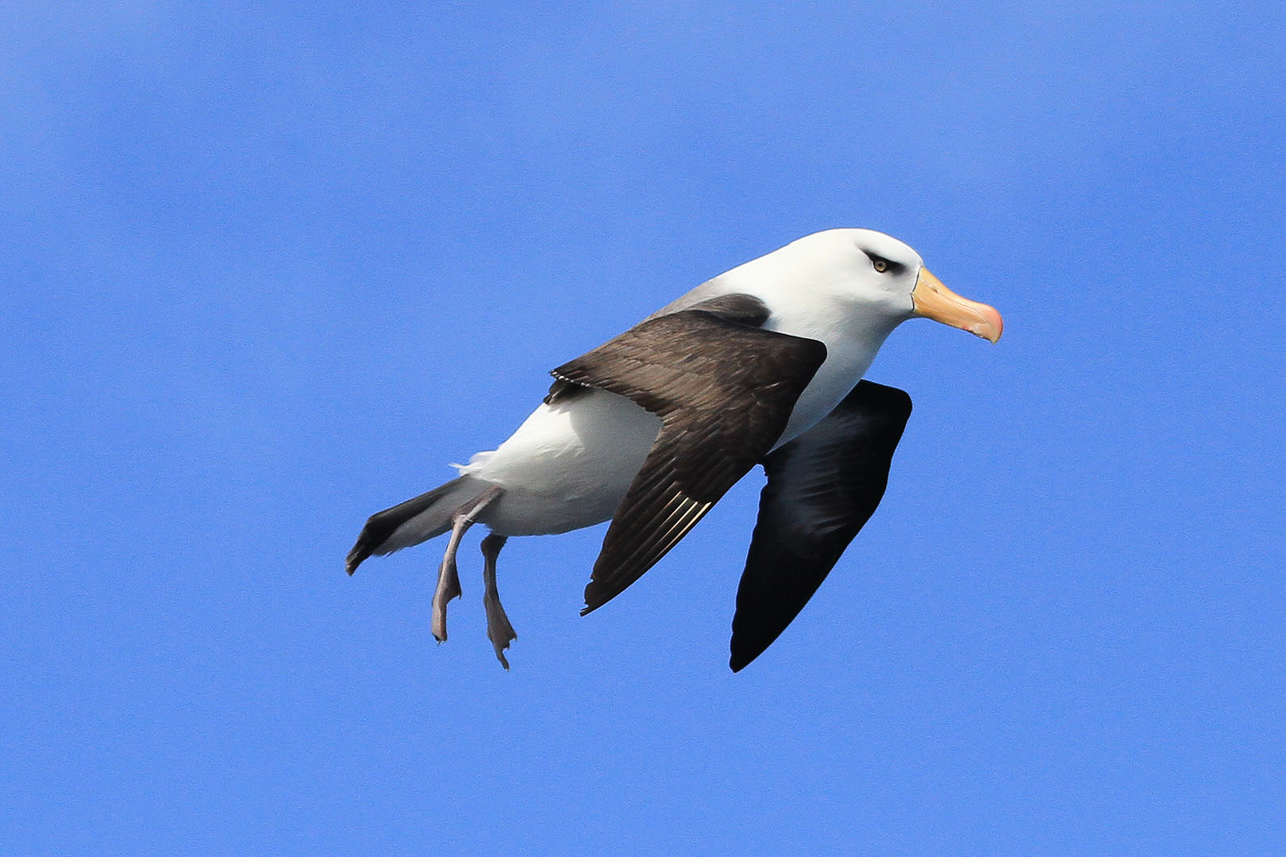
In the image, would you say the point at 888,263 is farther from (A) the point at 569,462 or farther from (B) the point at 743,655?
(B) the point at 743,655

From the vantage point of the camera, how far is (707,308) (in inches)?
338

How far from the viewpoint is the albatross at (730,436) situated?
730cm

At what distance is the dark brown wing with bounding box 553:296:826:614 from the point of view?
7.16 meters

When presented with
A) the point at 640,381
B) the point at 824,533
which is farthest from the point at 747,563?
the point at 640,381

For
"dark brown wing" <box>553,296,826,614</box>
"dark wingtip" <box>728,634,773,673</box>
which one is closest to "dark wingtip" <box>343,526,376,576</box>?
"dark brown wing" <box>553,296,826,614</box>

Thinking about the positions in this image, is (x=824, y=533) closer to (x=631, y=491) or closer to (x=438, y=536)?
(x=438, y=536)

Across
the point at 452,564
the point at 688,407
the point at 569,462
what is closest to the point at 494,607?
the point at 452,564

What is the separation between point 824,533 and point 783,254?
1.93 metres

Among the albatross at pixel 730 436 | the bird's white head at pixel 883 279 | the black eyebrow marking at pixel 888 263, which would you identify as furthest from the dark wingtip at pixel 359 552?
the black eyebrow marking at pixel 888 263

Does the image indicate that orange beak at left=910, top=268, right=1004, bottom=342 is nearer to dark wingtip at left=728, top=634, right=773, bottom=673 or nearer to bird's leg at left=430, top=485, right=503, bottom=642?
dark wingtip at left=728, top=634, right=773, bottom=673

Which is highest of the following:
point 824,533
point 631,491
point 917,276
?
point 917,276

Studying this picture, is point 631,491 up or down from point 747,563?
down

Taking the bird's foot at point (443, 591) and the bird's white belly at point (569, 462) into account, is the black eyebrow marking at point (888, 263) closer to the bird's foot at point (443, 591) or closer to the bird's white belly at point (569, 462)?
the bird's white belly at point (569, 462)

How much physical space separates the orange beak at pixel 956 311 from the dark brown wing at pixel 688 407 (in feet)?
4.87
